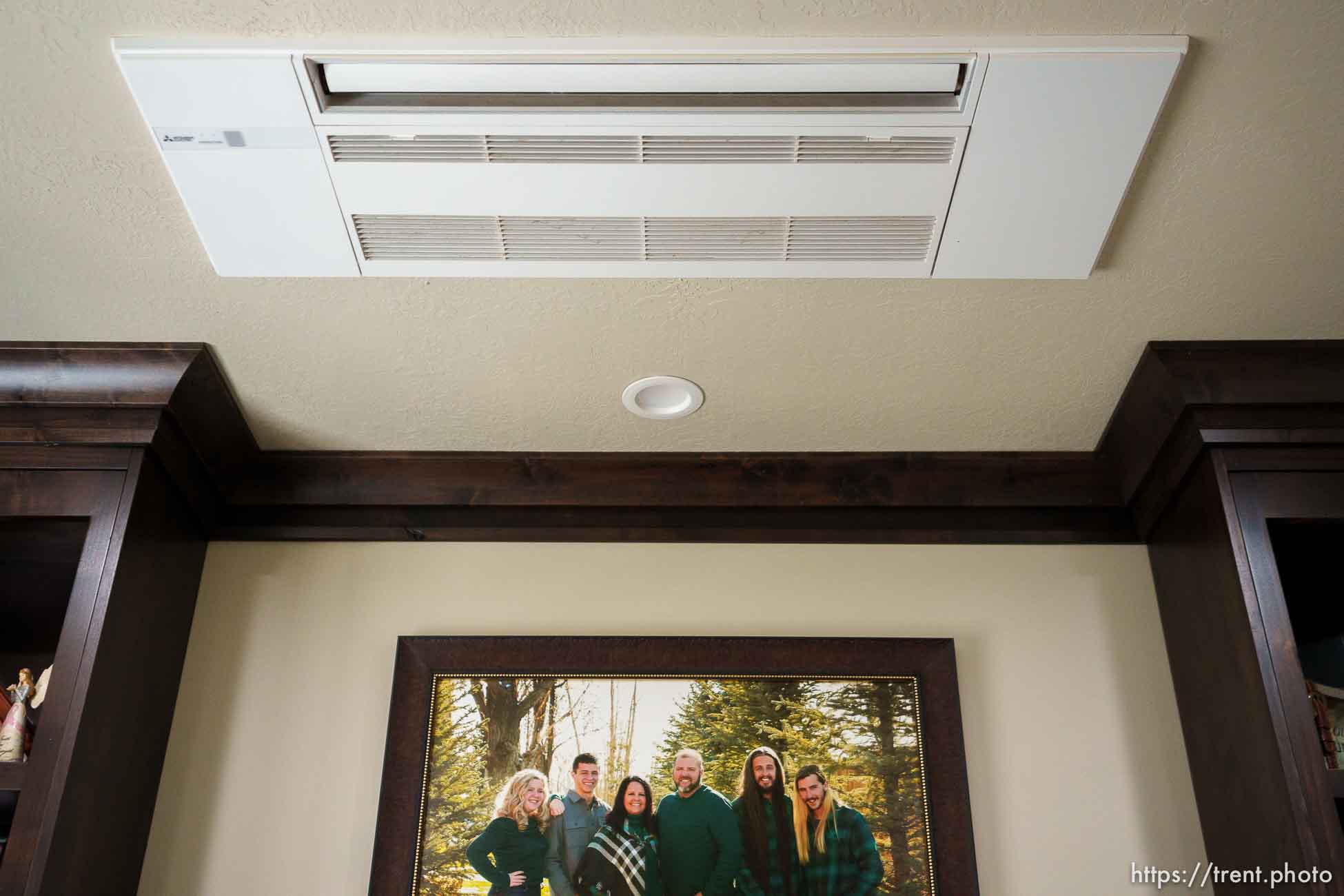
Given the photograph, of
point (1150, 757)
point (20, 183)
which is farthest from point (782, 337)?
point (20, 183)

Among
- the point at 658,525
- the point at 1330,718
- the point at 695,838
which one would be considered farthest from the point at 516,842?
the point at 1330,718

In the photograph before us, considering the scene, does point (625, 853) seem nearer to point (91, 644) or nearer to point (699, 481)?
point (699, 481)

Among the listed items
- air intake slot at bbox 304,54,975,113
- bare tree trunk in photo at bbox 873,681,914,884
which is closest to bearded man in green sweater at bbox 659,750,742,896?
bare tree trunk in photo at bbox 873,681,914,884

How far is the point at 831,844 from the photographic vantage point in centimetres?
207

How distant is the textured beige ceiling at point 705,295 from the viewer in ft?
4.91

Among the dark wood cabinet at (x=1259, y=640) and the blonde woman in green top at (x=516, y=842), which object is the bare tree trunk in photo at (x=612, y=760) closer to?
the blonde woman in green top at (x=516, y=842)

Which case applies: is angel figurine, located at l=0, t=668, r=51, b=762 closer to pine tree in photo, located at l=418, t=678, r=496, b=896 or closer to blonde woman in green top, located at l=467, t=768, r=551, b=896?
pine tree in photo, located at l=418, t=678, r=496, b=896

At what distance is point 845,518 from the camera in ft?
7.80

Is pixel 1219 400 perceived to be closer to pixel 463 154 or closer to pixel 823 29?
pixel 823 29

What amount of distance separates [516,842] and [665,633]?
0.50 meters

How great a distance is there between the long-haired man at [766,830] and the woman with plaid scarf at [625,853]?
16 centimetres

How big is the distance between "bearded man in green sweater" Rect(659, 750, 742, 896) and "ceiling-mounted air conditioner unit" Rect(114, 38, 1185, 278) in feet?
3.15

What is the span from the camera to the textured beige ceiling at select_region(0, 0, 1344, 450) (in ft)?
4.91

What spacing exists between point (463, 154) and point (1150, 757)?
1.68m
